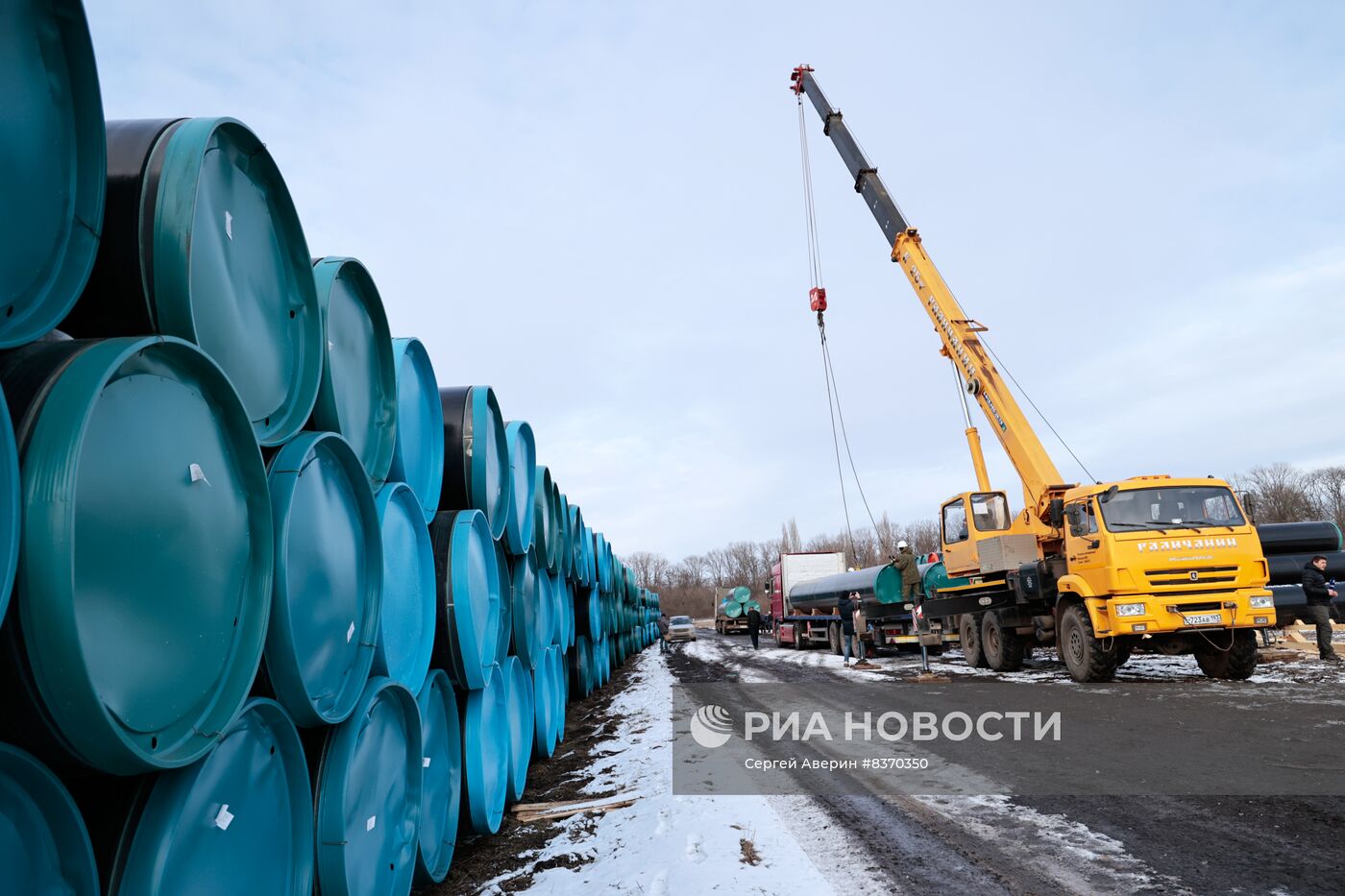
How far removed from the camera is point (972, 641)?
14.8 meters

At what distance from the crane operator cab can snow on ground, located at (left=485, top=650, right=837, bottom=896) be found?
29.6ft

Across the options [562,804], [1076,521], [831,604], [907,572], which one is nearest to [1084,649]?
[1076,521]

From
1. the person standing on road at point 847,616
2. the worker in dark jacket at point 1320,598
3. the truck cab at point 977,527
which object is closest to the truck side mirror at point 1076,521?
the truck cab at point 977,527

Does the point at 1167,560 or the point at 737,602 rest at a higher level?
the point at 1167,560

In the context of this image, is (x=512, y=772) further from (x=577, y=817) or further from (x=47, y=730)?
(x=47, y=730)

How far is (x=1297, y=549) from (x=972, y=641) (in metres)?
6.63

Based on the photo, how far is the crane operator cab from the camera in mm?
13781

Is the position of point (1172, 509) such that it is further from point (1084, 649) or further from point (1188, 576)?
point (1084, 649)

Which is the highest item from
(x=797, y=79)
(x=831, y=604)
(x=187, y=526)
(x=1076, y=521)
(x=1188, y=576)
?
(x=797, y=79)

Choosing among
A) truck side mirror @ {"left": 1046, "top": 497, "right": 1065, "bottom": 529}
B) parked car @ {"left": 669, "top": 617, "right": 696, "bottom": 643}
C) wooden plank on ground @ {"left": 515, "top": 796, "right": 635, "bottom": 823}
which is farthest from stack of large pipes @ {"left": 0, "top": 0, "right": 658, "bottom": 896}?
parked car @ {"left": 669, "top": 617, "right": 696, "bottom": 643}

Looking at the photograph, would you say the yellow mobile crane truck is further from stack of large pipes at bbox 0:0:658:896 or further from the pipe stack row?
stack of large pipes at bbox 0:0:658:896

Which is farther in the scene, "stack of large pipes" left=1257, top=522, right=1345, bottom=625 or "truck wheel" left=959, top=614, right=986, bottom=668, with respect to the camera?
"stack of large pipes" left=1257, top=522, right=1345, bottom=625

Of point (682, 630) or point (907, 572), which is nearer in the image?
point (907, 572)

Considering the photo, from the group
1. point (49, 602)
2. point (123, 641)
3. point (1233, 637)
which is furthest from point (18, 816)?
point (1233, 637)
